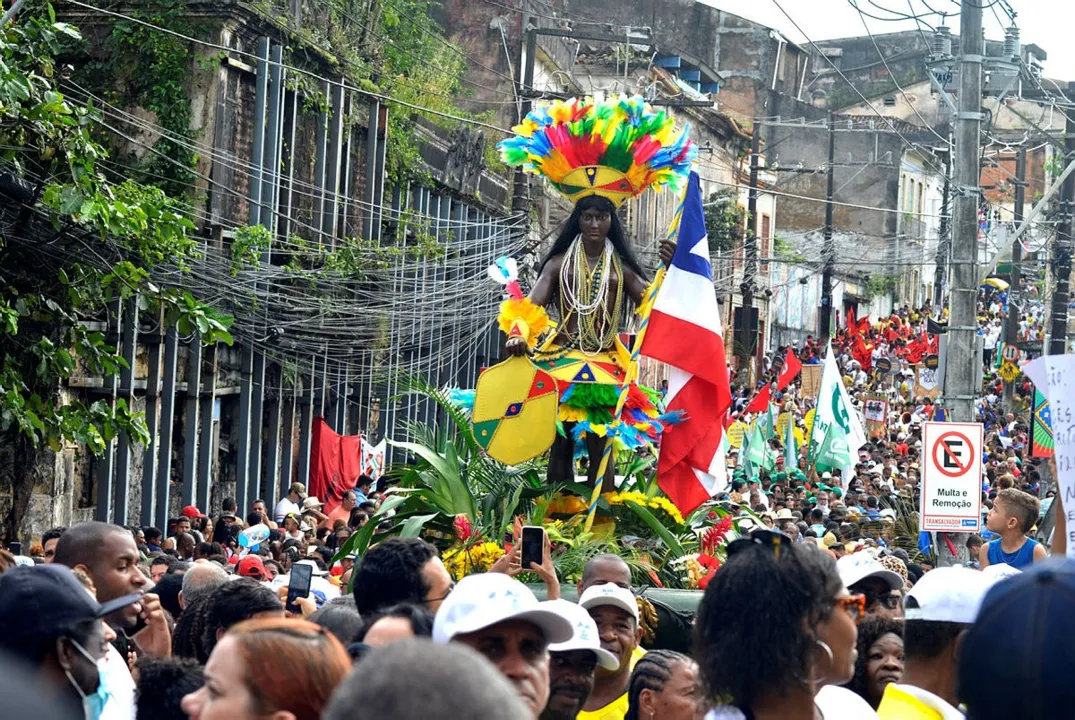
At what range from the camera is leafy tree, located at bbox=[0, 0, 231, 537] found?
45.4ft

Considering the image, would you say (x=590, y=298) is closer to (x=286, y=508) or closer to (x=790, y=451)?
(x=286, y=508)

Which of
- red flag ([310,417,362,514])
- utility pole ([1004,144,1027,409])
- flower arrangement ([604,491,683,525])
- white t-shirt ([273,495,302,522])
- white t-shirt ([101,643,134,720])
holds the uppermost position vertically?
utility pole ([1004,144,1027,409])

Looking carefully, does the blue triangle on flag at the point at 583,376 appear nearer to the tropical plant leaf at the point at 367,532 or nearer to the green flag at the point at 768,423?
the tropical plant leaf at the point at 367,532

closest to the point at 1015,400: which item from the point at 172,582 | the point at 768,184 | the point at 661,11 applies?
the point at 768,184

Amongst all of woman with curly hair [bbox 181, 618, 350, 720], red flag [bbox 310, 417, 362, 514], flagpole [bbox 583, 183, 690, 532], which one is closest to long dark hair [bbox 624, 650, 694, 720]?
woman with curly hair [bbox 181, 618, 350, 720]

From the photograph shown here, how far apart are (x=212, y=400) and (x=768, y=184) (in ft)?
123

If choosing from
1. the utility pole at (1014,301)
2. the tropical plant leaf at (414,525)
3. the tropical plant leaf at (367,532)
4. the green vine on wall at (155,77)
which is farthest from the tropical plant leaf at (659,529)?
the utility pole at (1014,301)

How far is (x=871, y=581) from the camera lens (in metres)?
6.45

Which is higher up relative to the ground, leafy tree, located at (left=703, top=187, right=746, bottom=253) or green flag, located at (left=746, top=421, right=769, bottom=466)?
leafy tree, located at (left=703, top=187, right=746, bottom=253)

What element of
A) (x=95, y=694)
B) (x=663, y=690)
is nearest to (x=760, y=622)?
(x=663, y=690)

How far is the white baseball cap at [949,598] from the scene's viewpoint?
15.8 ft

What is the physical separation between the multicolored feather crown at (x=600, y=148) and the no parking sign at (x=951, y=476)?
174 inches

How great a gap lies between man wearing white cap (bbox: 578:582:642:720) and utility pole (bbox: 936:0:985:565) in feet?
32.9

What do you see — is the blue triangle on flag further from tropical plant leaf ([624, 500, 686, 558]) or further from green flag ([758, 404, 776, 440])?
green flag ([758, 404, 776, 440])
